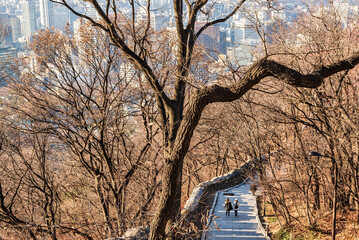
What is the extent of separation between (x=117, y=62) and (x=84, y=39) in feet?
4.28

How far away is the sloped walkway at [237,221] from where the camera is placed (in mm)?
12648

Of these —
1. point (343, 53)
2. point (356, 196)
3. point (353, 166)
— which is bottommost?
point (356, 196)

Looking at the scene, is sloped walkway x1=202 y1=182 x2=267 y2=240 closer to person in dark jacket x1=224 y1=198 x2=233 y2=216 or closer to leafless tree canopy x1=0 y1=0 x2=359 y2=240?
person in dark jacket x1=224 y1=198 x2=233 y2=216

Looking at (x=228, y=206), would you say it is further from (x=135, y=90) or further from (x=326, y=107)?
(x=326, y=107)

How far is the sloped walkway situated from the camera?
1265 centimetres

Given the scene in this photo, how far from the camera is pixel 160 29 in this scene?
12.1 meters

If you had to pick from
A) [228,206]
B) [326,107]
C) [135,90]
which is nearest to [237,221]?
[228,206]

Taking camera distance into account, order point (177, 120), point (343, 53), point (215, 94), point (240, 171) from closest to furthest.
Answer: point (215, 94), point (177, 120), point (343, 53), point (240, 171)

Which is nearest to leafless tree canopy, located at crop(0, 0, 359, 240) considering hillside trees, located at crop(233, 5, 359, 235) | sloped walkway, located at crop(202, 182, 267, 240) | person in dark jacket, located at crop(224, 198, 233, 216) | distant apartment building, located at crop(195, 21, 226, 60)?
hillside trees, located at crop(233, 5, 359, 235)

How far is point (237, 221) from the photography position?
47.3ft

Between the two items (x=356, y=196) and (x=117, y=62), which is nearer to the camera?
(x=356, y=196)

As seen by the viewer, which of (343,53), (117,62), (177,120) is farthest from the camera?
(117,62)

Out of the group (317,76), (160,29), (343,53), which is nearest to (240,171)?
(160,29)

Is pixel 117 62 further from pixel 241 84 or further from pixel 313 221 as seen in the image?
pixel 313 221
